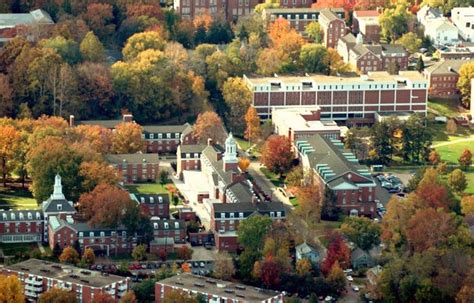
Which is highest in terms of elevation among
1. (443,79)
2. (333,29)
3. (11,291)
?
(333,29)

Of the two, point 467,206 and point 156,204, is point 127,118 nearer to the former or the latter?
point 156,204

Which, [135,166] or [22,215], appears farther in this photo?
[135,166]

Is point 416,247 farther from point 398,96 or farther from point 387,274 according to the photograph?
point 398,96

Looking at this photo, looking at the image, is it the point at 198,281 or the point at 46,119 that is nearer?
the point at 198,281

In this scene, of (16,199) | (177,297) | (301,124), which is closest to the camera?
(177,297)

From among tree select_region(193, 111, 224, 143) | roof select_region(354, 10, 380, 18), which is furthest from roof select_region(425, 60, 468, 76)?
tree select_region(193, 111, 224, 143)

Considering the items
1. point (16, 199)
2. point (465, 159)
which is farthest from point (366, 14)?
point (16, 199)

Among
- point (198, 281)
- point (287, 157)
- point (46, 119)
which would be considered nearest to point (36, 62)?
point (46, 119)
